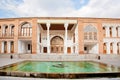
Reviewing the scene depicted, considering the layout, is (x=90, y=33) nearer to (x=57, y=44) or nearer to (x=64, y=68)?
(x=57, y=44)

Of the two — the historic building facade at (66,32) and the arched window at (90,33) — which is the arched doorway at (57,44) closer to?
the historic building facade at (66,32)

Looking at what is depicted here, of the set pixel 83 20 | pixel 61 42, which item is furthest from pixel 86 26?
pixel 61 42

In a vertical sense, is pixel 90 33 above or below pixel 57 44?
above

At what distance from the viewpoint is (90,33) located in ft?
86.8

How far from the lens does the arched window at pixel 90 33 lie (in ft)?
86.8

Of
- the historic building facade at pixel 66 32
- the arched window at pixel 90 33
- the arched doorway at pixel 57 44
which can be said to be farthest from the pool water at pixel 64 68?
the arched doorway at pixel 57 44

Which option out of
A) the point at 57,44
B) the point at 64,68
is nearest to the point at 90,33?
the point at 57,44

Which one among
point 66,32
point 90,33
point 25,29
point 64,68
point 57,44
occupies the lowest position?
point 64,68

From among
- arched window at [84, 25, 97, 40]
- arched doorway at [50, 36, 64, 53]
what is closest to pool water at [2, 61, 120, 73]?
arched window at [84, 25, 97, 40]

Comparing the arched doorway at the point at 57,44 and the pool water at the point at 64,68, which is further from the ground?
the arched doorway at the point at 57,44

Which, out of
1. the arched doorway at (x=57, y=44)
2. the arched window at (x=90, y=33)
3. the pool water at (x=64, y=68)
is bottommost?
the pool water at (x=64, y=68)

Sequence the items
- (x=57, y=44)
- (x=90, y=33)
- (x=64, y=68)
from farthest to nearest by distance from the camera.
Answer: (x=57, y=44) → (x=90, y=33) → (x=64, y=68)

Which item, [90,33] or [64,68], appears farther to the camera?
[90,33]

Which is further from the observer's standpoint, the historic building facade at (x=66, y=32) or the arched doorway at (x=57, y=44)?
the arched doorway at (x=57, y=44)
